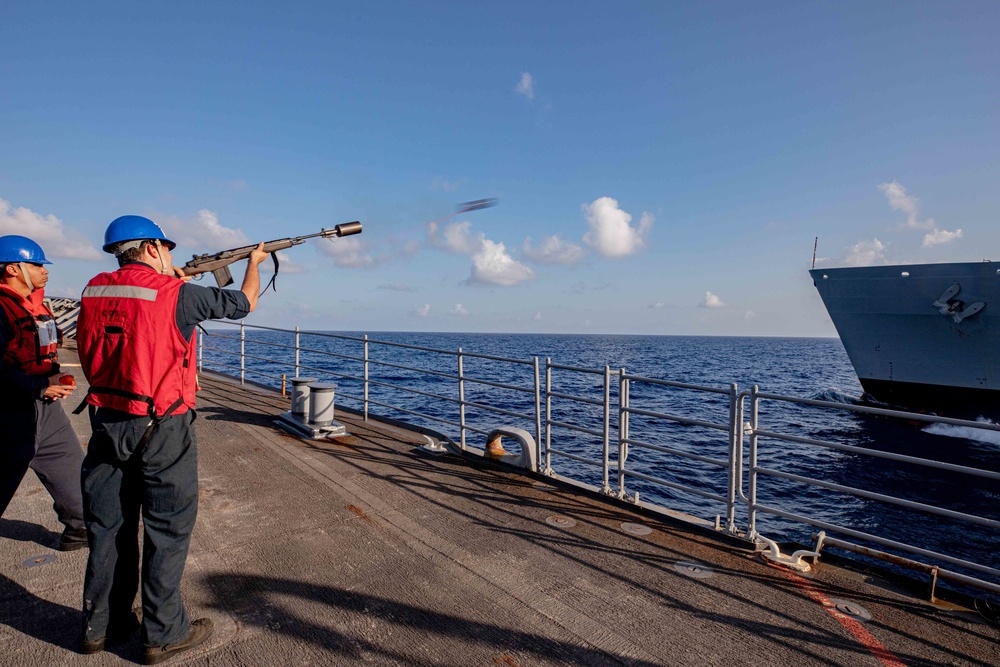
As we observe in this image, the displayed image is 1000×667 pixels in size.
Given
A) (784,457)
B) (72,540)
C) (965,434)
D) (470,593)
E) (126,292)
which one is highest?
(126,292)

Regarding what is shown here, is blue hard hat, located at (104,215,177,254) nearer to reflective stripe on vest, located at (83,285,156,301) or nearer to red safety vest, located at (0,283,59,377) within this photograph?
reflective stripe on vest, located at (83,285,156,301)

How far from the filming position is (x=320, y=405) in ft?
21.6

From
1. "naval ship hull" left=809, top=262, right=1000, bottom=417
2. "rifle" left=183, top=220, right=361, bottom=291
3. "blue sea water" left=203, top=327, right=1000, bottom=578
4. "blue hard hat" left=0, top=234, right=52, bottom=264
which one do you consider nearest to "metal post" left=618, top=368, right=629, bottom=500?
"blue sea water" left=203, top=327, right=1000, bottom=578

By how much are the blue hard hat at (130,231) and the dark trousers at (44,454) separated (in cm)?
159

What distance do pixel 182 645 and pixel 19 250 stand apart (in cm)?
297

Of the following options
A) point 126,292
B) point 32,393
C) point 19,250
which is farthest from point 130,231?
point 19,250

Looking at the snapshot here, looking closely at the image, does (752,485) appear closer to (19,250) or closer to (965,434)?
(19,250)

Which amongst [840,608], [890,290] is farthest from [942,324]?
[840,608]

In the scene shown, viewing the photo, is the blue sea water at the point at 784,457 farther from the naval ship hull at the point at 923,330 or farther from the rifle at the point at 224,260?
the naval ship hull at the point at 923,330

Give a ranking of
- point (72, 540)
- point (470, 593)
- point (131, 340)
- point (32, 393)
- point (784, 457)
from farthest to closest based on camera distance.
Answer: point (784, 457)
point (72, 540)
point (32, 393)
point (470, 593)
point (131, 340)

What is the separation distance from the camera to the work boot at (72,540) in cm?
348

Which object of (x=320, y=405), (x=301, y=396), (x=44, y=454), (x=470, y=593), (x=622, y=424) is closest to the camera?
(x=470, y=593)

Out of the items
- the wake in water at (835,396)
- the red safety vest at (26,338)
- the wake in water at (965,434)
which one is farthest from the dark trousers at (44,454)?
the wake in water at (835,396)

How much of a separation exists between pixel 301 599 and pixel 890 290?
26116mm
